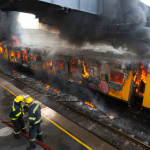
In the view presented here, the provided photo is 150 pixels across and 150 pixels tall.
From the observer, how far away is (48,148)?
370cm

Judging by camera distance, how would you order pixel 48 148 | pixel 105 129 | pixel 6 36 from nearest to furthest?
pixel 48 148
pixel 105 129
pixel 6 36

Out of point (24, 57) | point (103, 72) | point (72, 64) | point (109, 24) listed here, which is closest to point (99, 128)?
point (103, 72)

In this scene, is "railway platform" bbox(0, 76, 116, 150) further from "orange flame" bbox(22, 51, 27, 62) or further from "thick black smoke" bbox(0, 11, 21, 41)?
"thick black smoke" bbox(0, 11, 21, 41)

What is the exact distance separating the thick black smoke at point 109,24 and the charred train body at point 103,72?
359cm

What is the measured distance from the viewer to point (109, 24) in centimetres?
1187

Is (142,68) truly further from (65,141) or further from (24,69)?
(24,69)

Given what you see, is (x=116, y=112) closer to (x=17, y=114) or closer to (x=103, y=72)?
(x=103, y=72)

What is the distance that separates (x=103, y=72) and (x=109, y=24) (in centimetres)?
666

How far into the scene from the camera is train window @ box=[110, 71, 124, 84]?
631cm

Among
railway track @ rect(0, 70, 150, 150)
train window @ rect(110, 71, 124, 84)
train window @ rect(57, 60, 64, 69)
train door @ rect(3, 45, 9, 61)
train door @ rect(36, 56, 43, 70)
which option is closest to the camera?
railway track @ rect(0, 70, 150, 150)

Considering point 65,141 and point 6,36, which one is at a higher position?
point 6,36

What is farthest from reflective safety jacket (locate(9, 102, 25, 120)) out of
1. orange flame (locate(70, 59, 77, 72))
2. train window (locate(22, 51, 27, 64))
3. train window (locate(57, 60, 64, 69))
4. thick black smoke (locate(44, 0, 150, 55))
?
train window (locate(22, 51, 27, 64))

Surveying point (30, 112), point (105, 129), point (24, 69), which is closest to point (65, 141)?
point (30, 112)

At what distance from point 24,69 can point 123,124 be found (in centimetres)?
→ 1179
